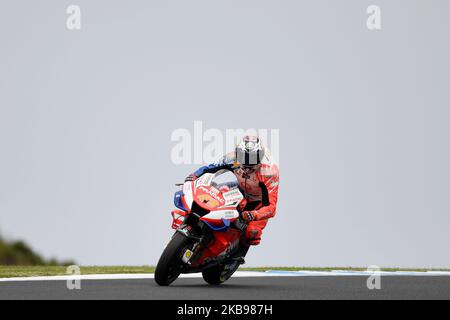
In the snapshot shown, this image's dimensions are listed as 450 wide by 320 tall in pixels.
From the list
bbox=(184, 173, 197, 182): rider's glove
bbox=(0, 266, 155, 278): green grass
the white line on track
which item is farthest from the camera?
bbox=(0, 266, 155, 278): green grass

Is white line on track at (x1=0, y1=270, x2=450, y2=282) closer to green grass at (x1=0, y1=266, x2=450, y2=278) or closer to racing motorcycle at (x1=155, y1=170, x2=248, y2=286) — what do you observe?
green grass at (x1=0, y1=266, x2=450, y2=278)

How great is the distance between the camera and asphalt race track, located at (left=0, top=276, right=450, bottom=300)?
11234mm

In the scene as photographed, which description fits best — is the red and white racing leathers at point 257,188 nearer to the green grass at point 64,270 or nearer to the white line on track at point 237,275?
the white line on track at point 237,275

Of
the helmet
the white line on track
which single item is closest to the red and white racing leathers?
the helmet

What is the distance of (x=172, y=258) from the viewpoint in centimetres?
1214

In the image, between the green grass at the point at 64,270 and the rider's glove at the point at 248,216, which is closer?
the rider's glove at the point at 248,216

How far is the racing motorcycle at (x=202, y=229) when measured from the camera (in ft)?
40.2

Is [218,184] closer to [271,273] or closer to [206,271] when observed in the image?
→ [206,271]

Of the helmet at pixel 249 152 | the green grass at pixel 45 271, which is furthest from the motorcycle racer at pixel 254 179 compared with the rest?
the green grass at pixel 45 271

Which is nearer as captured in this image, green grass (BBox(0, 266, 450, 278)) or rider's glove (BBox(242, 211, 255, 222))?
rider's glove (BBox(242, 211, 255, 222))

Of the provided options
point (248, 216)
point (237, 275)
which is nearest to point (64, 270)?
point (237, 275)
